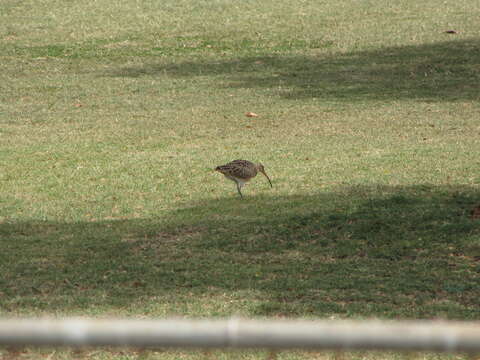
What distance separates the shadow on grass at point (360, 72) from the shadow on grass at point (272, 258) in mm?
9879

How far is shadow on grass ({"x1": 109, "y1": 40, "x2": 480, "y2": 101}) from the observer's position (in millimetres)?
21750

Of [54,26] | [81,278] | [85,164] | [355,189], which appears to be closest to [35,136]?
[85,164]

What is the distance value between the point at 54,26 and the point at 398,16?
44.7ft

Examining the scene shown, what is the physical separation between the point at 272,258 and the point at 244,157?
5960 mm

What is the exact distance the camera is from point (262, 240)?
10156mm

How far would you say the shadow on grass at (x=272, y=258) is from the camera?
802 cm

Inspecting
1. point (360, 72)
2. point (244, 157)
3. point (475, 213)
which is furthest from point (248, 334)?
point (360, 72)

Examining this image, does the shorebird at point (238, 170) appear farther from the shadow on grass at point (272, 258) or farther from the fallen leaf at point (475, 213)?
the fallen leaf at point (475, 213)

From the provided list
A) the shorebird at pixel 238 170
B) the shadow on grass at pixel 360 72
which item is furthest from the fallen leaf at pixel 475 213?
the shadow on grass at pixel 360 72

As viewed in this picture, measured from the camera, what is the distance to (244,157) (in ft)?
50.2

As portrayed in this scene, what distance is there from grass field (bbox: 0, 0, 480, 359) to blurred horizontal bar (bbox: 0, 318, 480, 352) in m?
3.45

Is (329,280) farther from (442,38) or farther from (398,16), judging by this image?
(398,16)

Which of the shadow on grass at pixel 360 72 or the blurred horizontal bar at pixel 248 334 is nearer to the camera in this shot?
the blurred horizontal bar at pixel 248 334

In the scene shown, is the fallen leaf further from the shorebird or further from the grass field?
the shorebird
